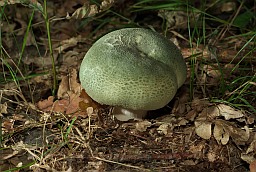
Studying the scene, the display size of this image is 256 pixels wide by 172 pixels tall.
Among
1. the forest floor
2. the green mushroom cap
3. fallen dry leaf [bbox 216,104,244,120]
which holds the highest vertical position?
the green mushroom cap

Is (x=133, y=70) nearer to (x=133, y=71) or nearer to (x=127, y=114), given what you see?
(x=133, y=71)

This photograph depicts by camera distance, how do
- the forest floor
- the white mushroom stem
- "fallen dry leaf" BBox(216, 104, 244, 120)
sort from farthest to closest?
the white mushroom stem < "fallen dry leaf" BBox(216, 104, 244, 120) < the forest floor

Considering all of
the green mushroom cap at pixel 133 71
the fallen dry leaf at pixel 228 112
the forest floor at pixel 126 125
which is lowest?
the forest floor at pixel 126 125

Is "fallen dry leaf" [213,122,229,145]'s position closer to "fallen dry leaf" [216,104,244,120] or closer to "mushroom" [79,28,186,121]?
"fallen dry leaf" [216,104,244,120]

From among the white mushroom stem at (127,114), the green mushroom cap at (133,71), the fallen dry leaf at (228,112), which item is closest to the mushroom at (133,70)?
the green mushroom cap at (133,71)

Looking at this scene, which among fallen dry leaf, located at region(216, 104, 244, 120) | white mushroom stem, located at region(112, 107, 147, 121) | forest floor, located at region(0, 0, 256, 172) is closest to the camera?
forest floor, located at region(0, 0, 256, 172)

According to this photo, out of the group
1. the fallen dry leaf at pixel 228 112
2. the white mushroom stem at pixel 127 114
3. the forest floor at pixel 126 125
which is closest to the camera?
the forest floor at pixel 126 125

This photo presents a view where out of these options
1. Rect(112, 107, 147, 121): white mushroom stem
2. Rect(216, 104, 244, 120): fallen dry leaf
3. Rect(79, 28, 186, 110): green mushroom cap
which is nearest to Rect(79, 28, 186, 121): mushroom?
Rect(79, 28, 186, 110): green mushroom cap

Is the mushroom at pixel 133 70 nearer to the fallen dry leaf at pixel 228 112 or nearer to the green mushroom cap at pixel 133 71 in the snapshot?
the green mushroom cap at pixel 133 71
